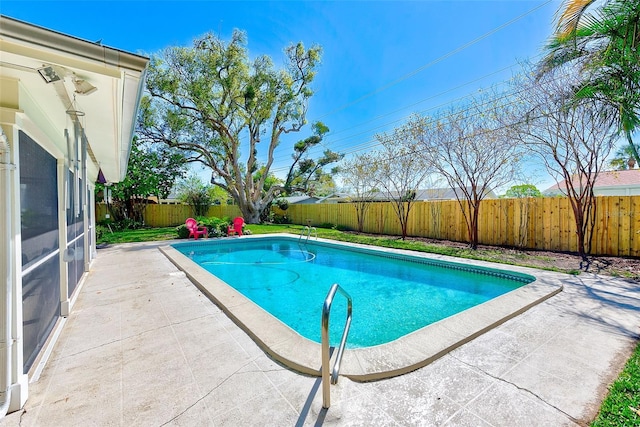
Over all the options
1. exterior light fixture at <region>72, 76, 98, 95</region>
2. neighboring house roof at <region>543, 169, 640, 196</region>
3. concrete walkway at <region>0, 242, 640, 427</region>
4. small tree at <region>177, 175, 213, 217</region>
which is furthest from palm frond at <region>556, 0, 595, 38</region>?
small tree at <region>177, 175, 213, 217</region>

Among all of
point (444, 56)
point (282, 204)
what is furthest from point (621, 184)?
point (282, 204)

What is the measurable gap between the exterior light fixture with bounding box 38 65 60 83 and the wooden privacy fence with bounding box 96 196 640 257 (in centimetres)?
1126

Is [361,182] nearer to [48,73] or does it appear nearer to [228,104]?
[228,104]

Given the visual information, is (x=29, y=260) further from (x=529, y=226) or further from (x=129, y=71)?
(x=529, y=226)

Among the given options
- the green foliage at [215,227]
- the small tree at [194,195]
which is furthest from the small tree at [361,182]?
the small tree at [194,195]

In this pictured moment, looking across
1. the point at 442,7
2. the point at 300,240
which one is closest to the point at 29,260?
the point at 300,240

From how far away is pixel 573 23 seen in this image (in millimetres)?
5152

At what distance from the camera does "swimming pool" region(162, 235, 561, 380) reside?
9.02ft

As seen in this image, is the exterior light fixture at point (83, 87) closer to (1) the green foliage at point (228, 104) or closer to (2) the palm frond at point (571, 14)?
(2) the palm frond at point (571, 14)

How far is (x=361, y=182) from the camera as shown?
1580cm

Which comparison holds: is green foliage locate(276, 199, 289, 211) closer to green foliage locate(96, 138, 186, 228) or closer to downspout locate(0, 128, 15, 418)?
green foliage locate(96, 138, 186, 228)

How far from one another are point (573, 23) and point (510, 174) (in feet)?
18.4

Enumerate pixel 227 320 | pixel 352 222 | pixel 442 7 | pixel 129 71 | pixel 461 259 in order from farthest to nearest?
pixel 352 222, pixel 442 7, pixel 461 259, pixel 227 320, pixel 129 71

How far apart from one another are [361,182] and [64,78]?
1441cm
